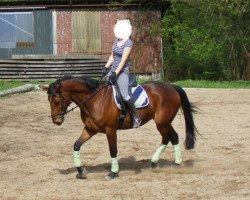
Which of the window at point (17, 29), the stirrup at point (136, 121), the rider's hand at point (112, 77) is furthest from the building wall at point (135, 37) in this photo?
the rider's hand at point (112, 77)

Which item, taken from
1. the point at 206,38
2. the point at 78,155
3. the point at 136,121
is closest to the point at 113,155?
the point at 78,155

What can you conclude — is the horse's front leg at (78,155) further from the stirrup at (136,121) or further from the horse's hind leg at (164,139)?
the horse's hind leg at (164,139)

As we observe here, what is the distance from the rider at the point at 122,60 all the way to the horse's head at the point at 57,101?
770 millimetres

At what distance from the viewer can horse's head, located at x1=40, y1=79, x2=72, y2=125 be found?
844 centimetres

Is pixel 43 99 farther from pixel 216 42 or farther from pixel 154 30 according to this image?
pixel 216 42

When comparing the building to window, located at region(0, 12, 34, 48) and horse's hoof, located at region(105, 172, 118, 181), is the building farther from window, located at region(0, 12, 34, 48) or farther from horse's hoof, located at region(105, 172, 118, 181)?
horse's hoof, located at region(105, 172, 118, 181)

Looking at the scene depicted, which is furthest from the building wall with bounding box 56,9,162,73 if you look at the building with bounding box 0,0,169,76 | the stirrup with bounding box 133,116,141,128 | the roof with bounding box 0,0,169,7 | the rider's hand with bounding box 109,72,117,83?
the rider's hand with bounding box 109,72,117,83

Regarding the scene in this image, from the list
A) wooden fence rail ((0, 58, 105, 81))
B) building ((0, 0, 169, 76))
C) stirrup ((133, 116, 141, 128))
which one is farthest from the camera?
building ((0, 0, 169, 76))

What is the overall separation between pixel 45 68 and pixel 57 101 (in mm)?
18098

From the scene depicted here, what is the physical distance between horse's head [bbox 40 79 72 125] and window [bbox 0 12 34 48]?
21.2 meters

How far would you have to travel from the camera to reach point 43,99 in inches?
781

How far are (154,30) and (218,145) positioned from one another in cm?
1863

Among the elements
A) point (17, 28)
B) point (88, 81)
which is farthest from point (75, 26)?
point (88, 81)

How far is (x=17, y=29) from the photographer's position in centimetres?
2911
